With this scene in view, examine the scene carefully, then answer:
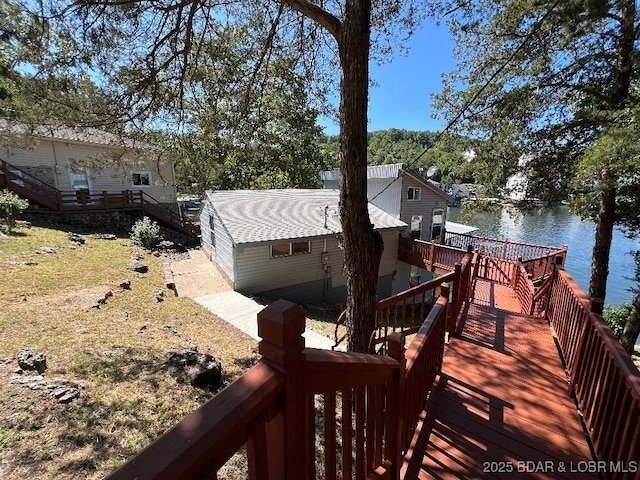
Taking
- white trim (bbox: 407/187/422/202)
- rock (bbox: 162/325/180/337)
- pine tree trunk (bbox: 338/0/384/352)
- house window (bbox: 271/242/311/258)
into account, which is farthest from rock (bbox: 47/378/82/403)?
white trim (bbox: 407/187/422/202)

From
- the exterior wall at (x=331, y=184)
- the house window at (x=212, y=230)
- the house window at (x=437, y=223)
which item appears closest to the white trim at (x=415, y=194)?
the house window at (x=437, y=223)

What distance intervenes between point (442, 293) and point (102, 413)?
155 inches

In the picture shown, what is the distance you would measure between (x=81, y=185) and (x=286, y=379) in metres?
18.8

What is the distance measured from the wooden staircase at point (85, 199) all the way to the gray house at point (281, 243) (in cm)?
375

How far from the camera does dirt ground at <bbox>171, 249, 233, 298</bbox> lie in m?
9.99

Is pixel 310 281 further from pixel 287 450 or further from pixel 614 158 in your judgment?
pixel 287 450

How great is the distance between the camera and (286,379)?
970 mm

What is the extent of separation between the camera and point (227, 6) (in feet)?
16.1

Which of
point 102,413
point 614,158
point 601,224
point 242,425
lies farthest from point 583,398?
point 601,224

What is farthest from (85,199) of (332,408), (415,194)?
(332,408)

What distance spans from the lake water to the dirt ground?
352 inches

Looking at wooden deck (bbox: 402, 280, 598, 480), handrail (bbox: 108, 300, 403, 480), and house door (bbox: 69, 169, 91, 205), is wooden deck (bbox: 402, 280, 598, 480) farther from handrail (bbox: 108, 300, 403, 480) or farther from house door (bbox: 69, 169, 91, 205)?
house door (bbox: 69, 169, 91, 205)

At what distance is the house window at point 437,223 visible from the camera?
17.2 meters

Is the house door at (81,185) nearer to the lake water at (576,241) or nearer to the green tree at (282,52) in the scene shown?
the green tree at (282,52)
